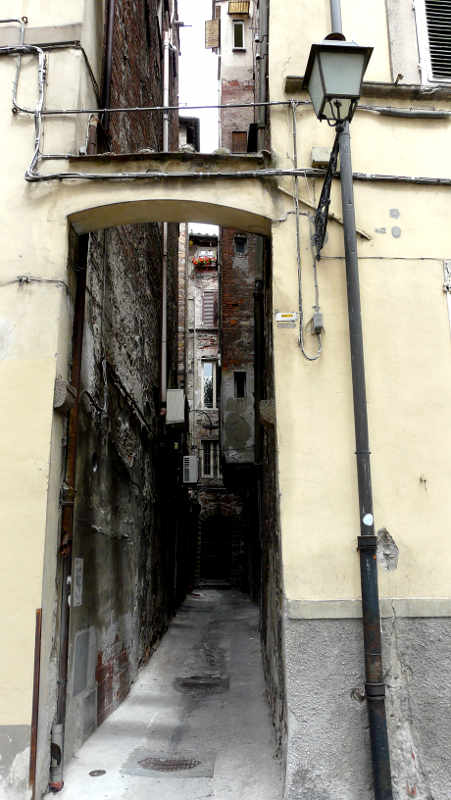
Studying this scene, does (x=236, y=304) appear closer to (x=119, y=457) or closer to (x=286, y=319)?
(x=119, y=457)

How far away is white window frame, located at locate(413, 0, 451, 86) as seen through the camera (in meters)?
5.39

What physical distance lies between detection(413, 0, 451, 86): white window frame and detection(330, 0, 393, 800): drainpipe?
168 cm

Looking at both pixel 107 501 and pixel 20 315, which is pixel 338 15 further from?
pixel 107 501

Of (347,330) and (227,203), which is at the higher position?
(227,203)

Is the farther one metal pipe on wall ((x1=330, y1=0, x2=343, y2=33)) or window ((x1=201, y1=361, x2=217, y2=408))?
window ((x1=201, y1=361, x2=217, y2=408))

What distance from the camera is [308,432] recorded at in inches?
177

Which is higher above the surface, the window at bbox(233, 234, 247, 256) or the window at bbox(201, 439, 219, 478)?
the window at bbox(233, 234, 247, 256)

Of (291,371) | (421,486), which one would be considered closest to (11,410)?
(291,371)

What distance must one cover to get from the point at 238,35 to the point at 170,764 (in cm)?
2145

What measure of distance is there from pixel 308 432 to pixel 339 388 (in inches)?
16.2

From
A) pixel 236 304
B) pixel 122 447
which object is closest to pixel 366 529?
pixel 122 447

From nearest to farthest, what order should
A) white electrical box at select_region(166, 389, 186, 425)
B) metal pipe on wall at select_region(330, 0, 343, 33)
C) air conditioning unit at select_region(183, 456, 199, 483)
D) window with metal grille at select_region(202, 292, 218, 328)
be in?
metal pipe on wall at select_region(330, 0, 343, 33) → white electrical box at select_region(166, 389, 186, 425) → air conditioning unit at select_region(183, 456, 199, 483) → window with metal grille at select_region(202, 292, 218, 328)

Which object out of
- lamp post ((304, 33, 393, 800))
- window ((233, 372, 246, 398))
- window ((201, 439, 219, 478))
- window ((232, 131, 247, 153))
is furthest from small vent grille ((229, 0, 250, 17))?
lamp post ((304, 33, 393, 800))

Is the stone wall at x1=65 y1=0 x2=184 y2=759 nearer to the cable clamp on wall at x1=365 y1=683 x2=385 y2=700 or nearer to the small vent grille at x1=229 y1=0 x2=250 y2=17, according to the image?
the cable clamp on wall at x1=365 y1=683 x2=385 y2=700
